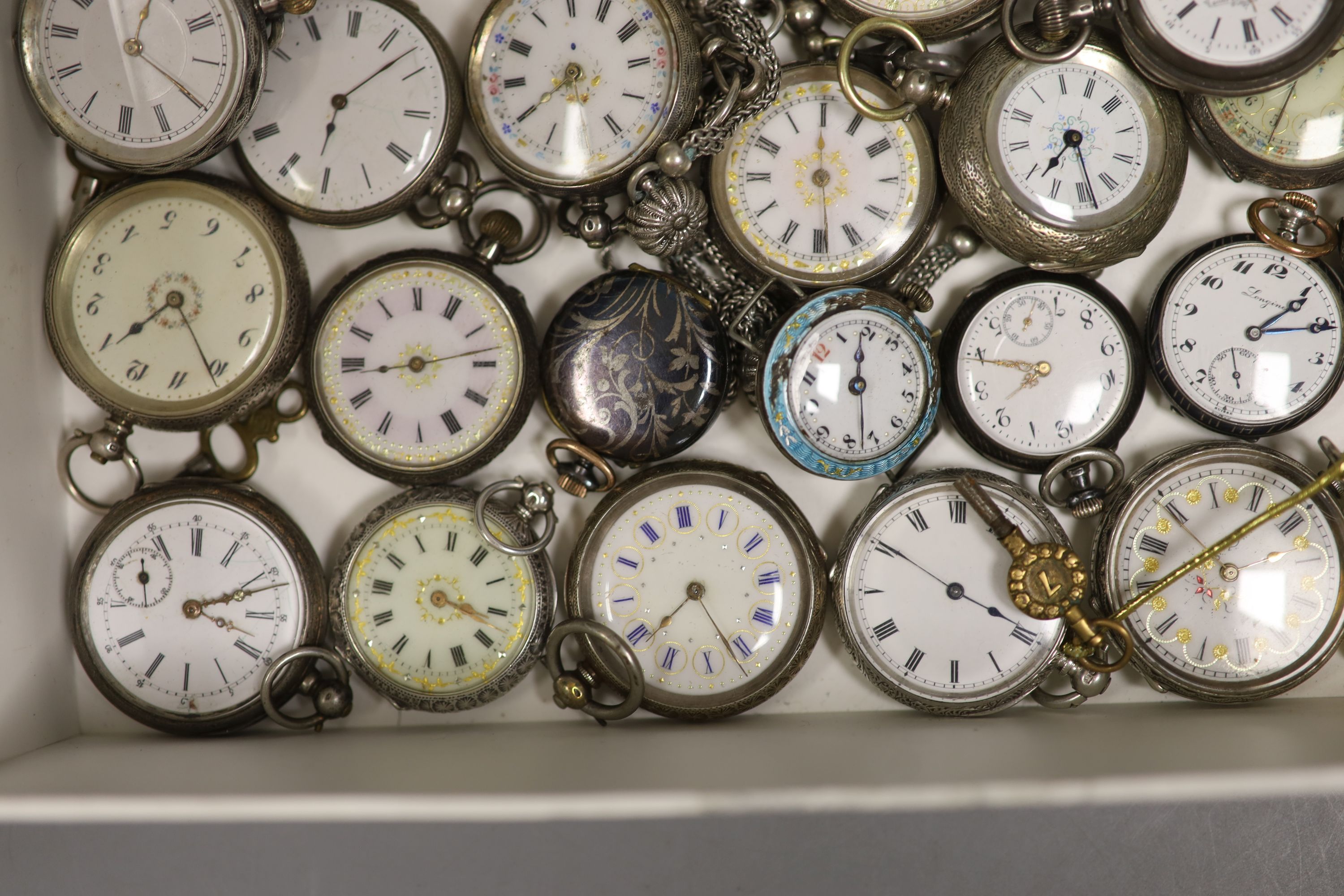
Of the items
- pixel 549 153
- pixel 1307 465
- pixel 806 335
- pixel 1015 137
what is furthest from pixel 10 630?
pixel 1307 465

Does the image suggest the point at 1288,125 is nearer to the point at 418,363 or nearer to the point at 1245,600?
the point at 1245,600

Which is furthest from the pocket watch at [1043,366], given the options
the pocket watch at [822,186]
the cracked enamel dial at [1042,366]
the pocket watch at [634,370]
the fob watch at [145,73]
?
the fob watch at [145,73]

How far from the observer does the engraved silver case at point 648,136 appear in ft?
6.02

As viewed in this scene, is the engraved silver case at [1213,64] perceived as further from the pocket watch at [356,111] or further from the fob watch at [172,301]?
the fob watch at [172,301]

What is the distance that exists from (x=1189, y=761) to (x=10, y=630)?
7.67 ft

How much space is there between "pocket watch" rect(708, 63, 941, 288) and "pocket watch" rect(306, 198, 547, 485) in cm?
54

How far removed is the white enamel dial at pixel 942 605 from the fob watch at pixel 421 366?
83cm

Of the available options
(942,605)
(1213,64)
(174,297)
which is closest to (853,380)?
(942,605)

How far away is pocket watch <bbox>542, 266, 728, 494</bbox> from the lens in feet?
6.12

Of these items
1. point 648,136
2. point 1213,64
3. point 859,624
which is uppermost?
point 1213,64

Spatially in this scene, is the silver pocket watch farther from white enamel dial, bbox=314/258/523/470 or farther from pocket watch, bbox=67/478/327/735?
pocket watch, bbox=67/478/327/735

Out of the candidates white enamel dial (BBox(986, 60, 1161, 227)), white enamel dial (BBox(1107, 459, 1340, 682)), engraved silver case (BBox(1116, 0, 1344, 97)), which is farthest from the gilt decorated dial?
white enamel dial (BBox(1107, 459, 1340, 682))

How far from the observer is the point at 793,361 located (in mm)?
1827

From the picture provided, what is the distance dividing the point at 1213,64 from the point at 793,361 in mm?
1011
